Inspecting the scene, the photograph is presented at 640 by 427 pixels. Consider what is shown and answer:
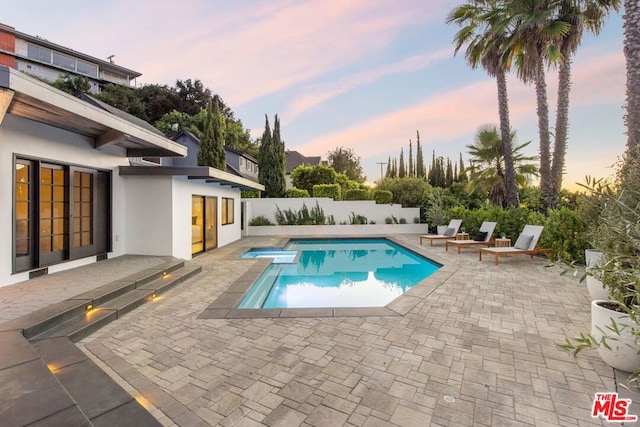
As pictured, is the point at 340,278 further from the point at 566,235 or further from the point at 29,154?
the point at 29,154

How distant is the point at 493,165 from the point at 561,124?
170 inches

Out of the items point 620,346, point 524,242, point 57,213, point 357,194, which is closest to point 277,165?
point 357,194

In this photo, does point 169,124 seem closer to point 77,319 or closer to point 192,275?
point 192,275

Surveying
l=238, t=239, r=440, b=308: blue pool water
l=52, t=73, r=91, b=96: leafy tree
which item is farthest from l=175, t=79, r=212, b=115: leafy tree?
l=238, t=239, r=440, b=308: blue pool water

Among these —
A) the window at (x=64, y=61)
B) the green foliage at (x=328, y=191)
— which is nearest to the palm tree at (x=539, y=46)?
the green foliage at (x=328, y=191)

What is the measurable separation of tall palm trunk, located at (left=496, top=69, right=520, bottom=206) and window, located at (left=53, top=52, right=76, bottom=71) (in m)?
51.8

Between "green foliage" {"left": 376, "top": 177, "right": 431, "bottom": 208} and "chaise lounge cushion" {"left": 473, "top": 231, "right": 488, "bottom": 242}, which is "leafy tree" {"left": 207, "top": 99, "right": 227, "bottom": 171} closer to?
"green foliage" {"left": 376, "top": 177, "right": 431, "bottom": 208}

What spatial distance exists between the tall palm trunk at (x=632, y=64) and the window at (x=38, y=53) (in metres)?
54.3

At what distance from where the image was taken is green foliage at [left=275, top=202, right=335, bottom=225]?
16781 millimetres

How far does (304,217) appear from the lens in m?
16.9

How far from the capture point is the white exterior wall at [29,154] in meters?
5.00

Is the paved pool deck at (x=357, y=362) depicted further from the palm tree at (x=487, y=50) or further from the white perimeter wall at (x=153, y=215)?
the palm tree at (x=487, y=50)

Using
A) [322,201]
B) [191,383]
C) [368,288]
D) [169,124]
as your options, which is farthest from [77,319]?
[169,124]

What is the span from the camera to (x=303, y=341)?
3.60m
